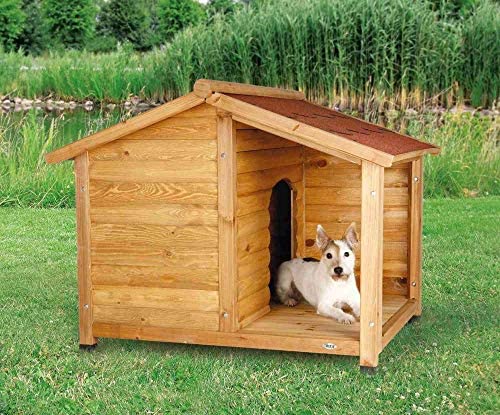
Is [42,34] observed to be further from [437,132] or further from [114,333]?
[114,333]

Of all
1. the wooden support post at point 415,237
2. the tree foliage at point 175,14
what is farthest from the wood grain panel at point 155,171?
the tree foliage at point 175,14

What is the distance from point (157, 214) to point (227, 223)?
436 mm

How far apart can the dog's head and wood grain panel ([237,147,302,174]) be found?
54cm

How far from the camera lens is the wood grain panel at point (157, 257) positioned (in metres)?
5.05

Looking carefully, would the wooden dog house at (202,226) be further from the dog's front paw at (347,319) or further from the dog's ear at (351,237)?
the dog's ear at (351,237)

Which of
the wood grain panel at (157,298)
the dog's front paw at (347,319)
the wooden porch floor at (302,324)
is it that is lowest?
the wooden porch floor at (302,324)

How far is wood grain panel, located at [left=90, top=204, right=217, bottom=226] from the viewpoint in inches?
198

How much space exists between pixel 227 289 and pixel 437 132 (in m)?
7.29

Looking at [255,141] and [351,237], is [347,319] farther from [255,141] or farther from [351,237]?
[255,141]

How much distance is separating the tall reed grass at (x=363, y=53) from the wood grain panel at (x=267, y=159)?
676cm

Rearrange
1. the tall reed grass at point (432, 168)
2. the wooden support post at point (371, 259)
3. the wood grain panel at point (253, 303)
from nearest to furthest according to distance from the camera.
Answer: the wooden support post at point (371, 259) → the wood grain panel at point (253, 303) → the tall reed grass at point (432, 168)

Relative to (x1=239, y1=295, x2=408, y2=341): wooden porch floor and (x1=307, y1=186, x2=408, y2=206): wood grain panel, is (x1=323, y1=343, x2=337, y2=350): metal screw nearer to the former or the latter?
(x1=239, y1=295, x2=408, y2=341): wooden porch floor

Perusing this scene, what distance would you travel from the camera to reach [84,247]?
528 cm

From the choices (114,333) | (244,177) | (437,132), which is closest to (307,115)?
(244,177)
